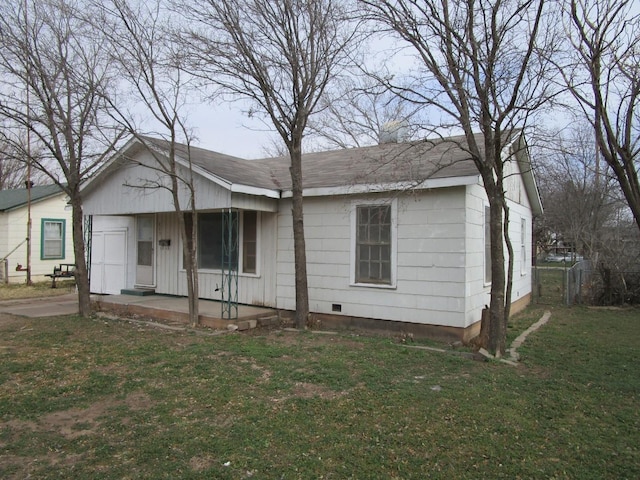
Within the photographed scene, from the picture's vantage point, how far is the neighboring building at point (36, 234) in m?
17.7

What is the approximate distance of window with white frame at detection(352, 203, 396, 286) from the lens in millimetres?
8578

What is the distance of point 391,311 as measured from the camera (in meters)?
8.44

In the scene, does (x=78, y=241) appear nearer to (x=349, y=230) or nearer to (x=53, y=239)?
(x=349, y=230)

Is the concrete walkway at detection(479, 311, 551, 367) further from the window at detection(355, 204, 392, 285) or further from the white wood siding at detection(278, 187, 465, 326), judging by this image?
the window at detection(355, 204, 392, 285)

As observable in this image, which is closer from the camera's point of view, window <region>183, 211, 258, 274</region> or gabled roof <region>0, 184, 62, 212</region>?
window <region>183, 211, 258, 274</region>

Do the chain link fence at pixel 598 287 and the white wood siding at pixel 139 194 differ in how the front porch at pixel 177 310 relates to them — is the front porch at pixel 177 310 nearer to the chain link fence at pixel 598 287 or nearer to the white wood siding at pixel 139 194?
the white wood siding at pixel 139 194

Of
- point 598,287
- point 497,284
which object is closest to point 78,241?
point 497,284

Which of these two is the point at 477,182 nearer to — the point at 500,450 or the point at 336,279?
the point at 336,279

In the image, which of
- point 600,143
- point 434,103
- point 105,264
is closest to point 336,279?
point 434,103

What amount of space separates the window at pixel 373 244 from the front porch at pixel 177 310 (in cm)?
212

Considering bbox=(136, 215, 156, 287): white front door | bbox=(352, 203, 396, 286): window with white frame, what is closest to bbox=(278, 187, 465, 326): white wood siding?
bbox=(352, 203, 396, 286): window with white frame

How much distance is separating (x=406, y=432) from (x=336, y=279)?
5142 mm

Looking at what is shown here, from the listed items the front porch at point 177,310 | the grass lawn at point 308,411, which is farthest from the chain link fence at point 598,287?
the front porch at point 177,310

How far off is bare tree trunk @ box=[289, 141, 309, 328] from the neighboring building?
12.9m
